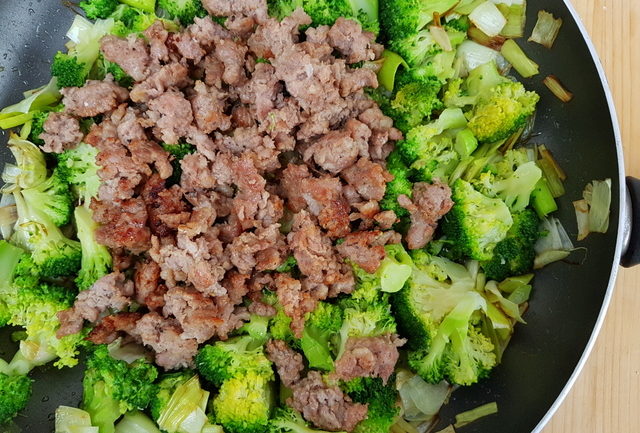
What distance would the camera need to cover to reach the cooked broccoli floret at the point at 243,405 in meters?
1.79

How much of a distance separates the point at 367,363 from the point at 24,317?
1.22 meters

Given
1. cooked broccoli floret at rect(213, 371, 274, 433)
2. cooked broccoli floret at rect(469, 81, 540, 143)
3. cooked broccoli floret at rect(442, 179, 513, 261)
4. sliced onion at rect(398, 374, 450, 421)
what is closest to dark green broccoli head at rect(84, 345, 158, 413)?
cooked broccoli floret at rect(213, 371, 274, 433)

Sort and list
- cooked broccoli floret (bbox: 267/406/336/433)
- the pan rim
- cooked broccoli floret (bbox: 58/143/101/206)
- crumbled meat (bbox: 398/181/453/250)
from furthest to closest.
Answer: cooked broccoli floret (bbox: 58/143/101/206)
crumbled meat (bbox: 398/181/453/250)
cooked broccoli floret (bbox: 267/406/336/433)
the pan rim

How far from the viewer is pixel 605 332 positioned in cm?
221

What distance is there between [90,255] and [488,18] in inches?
67.8

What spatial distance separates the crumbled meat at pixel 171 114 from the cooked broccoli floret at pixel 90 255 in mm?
413

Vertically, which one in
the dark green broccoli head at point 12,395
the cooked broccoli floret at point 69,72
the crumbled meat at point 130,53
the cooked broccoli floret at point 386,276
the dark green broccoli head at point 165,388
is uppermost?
the crumbled meat at point 130,53

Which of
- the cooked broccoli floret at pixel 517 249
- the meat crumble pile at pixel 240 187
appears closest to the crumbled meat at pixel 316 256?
the meat crumble pile at pixel 240 187

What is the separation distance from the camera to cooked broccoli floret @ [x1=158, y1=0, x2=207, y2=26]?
6.84 ft

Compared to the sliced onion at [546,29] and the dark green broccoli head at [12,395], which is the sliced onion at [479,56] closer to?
the sliced onion at [546,29]

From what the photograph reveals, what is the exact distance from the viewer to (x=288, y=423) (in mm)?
1813

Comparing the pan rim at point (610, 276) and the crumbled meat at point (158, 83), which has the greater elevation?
the crumbled meat at point (158, 83)

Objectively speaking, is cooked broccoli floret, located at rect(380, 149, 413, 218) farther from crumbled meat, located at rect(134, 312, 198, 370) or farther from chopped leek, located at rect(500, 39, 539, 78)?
crumbled meat, located at rect(134, 312, 198, 370)

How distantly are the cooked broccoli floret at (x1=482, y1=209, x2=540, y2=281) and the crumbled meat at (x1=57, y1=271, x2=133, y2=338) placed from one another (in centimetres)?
131
